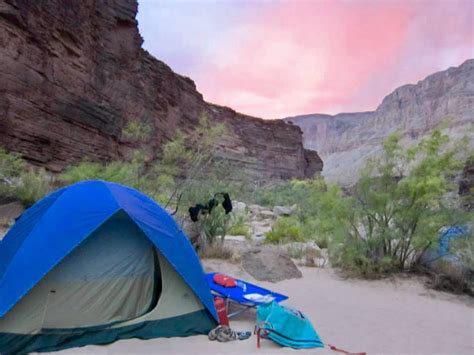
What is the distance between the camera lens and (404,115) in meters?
89.7

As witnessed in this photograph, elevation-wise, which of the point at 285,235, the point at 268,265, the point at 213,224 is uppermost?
the point at 213,224

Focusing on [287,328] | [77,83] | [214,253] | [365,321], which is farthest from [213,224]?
[77,83]

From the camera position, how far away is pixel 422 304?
5.00 meters

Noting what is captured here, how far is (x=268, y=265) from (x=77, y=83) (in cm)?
1649

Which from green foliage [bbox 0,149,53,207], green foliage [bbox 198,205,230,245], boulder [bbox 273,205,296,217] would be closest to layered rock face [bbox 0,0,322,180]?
green foliage [bbox 0,149,53,207]

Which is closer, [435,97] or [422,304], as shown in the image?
[422,304]

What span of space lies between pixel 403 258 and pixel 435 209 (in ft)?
3.37

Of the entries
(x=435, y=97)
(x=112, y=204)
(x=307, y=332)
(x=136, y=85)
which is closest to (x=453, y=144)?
(x=307, y=332)

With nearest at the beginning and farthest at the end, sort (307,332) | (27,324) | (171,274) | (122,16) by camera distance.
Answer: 1. (27,324)
2. (307,332)
3. (171,274)
4. (122,16)

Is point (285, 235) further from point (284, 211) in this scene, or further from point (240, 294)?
point (284, 211)

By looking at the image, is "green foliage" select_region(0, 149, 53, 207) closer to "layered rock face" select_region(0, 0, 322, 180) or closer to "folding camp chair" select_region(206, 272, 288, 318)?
"layered rock face" select_region(0, 0, 322, 180)

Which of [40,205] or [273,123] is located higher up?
[273,123]

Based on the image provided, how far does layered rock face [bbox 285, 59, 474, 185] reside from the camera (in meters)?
71.8

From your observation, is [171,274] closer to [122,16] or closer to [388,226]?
[388,226]
